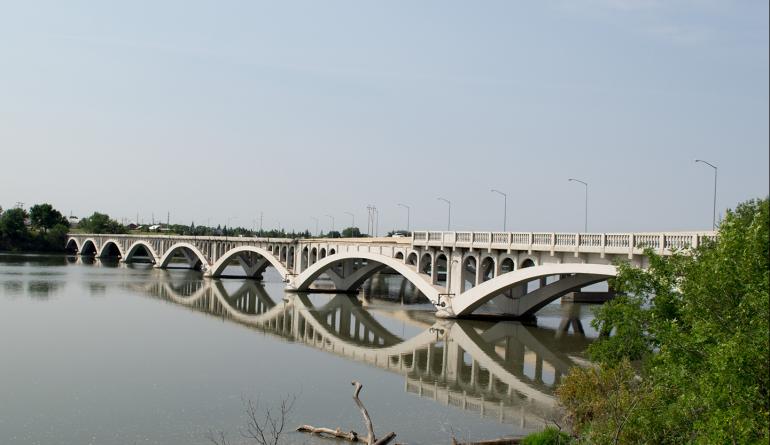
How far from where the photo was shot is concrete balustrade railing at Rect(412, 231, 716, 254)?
35719 mm

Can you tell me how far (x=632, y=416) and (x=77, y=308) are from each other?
51.4 m

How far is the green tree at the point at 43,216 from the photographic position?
19062cm

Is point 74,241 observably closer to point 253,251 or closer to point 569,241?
point 253,251

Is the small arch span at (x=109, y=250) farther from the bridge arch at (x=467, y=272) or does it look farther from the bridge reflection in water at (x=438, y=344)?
the bridge arch at (x=467, y=272)

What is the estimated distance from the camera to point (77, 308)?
60500 millimetres

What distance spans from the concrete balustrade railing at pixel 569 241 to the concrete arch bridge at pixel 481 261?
5 cm

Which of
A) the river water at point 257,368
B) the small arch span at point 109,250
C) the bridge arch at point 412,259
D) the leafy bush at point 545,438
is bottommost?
the river water at point 257,368

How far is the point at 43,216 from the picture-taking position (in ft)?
624

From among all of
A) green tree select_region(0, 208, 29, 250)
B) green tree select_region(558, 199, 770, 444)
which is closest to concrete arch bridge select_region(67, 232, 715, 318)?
green tree select_region(558, 199, 770, 444)

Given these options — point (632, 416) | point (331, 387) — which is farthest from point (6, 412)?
point (632, 416)

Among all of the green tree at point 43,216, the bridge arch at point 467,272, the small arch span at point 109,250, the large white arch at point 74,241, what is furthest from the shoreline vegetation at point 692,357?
the green tree at point 43,216

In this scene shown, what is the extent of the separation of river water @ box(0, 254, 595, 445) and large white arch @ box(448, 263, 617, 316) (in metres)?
1.69

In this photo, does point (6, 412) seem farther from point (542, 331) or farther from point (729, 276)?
point (542, 331)

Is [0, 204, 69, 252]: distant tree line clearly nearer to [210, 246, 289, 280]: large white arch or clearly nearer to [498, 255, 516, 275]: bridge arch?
[210, 246, 289, 280]: large white arch
